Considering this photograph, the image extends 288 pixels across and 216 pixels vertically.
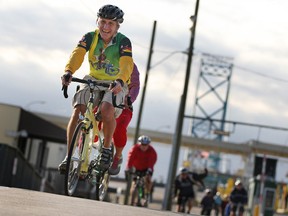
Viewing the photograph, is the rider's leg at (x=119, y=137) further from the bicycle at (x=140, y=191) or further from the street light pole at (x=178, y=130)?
the street light pole at (x=178, y=130)

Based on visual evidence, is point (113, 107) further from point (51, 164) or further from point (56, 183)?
point (51, 164)

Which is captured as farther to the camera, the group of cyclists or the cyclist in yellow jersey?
the group of cyclists

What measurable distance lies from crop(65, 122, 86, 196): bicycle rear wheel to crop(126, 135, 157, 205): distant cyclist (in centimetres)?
832

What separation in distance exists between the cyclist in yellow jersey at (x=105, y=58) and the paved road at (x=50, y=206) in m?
1.86

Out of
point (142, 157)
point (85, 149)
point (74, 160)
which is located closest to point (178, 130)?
point (142, 157)

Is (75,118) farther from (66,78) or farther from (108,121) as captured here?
(66,78)

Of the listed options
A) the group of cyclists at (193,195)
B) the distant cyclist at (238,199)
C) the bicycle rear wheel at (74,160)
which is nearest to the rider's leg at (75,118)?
the bicycle rear wheel at (74,160)

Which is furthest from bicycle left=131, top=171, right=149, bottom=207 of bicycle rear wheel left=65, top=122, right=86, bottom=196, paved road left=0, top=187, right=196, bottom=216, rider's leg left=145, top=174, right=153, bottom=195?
paved road left=0, top=187, right=196, bottom=216

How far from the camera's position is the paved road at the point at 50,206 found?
26.3ft

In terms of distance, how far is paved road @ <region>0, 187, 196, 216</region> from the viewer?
26.3 feet

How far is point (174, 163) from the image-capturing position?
1657 inches

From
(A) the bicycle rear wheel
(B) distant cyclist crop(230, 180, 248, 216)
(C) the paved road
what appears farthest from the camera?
(B) distant cyclist crop(230, 180, 248, 216)

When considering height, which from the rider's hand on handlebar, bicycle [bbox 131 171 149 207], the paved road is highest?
the rider's hand on handlebar

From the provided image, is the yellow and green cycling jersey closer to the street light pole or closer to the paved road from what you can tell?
the paved road
